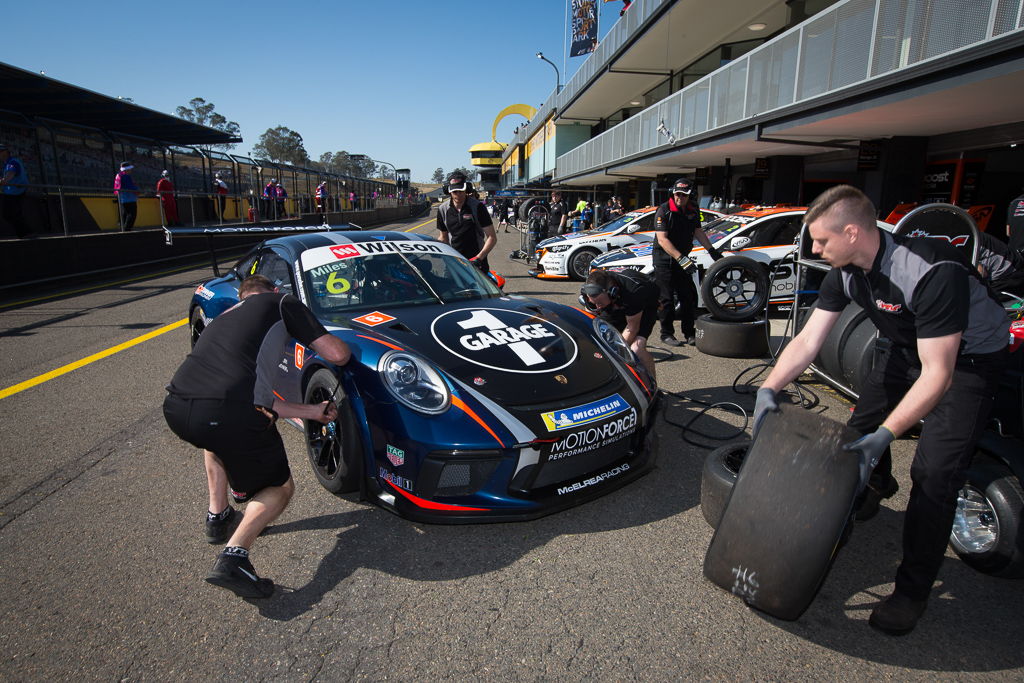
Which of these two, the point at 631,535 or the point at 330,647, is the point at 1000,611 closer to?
the point at 631,535

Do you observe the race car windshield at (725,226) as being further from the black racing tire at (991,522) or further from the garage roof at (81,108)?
the garage roof at (81,108)

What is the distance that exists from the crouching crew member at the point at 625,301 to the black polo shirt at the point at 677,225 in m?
2.08

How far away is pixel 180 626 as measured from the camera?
7.49 ft

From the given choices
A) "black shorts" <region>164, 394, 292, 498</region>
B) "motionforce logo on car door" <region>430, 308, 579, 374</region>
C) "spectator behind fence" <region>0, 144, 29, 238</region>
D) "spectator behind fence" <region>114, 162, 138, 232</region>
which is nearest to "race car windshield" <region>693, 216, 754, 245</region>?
"motionforce logo on car door" <region>430, 308, 579, 374</region>

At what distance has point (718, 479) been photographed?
2.73 m

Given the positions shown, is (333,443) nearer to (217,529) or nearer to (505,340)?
(217,529)

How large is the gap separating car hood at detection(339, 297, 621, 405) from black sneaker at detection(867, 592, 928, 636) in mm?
1531

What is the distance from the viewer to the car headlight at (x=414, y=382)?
2.84 metres

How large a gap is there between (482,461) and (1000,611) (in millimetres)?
2166

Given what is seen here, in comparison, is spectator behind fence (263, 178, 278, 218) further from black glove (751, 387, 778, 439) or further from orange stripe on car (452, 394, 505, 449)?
black glove (751, 387, 778, 439)

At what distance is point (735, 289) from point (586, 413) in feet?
15.1

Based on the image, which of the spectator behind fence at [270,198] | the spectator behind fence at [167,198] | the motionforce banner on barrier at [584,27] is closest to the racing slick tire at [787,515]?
the spectator behind fence at [167,198]

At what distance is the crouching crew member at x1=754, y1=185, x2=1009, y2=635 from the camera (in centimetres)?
204

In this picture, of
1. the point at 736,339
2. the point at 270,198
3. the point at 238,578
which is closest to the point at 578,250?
the point at 736,339
